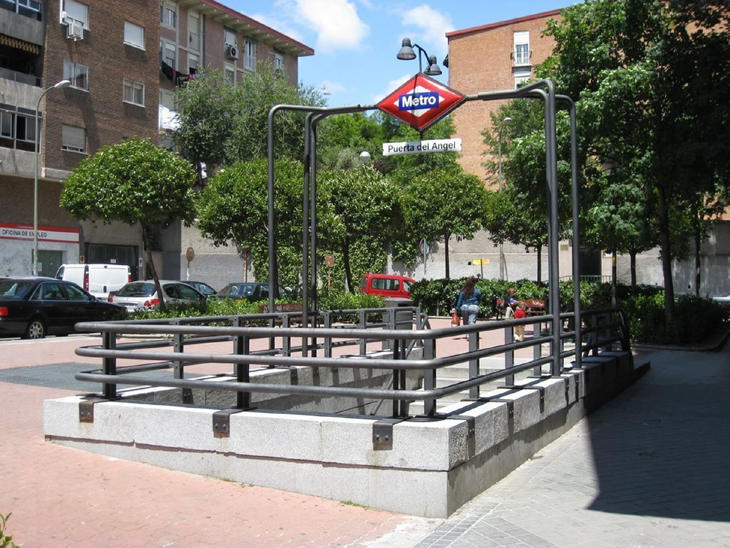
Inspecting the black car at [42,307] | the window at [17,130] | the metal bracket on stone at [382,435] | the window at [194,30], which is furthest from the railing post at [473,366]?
the window at [194,30]

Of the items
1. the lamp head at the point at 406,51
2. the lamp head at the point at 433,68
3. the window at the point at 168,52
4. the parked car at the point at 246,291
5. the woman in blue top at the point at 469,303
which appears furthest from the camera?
the window at the point at 168,52

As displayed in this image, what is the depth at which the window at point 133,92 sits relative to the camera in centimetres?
3878

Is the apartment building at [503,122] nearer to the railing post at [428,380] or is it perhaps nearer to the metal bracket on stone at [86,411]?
the railing post at [428,380]

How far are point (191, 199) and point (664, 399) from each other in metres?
15.3

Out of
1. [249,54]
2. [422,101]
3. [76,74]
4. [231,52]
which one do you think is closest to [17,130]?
[76,74]

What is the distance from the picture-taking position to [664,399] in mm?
11359

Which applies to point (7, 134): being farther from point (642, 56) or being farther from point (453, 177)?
point (642, 56)

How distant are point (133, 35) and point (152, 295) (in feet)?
63.1

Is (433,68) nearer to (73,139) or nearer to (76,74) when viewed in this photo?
(73,139)

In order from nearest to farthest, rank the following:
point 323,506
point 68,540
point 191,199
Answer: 1. point 68,540
2. point 323,506
3. point 191,199

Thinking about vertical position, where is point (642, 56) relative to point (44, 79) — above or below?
below

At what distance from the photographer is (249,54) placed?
54.4m

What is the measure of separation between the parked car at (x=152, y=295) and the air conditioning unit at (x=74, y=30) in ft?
48.4

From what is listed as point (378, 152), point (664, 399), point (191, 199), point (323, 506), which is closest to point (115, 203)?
point (191, 199)
